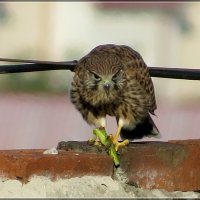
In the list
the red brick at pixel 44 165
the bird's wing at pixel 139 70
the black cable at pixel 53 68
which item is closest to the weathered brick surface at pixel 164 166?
the red brick at pixel 44 165

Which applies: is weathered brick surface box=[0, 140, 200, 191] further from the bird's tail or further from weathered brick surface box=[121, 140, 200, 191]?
the bird's tail

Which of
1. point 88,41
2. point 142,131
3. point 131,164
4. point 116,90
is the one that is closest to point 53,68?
point 131,164

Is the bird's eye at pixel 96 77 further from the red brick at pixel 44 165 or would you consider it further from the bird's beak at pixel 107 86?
the red brick at pixel 44 165

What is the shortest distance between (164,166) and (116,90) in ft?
5.05

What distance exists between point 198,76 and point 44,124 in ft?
24.6

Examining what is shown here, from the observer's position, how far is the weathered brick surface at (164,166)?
3166 millimetres

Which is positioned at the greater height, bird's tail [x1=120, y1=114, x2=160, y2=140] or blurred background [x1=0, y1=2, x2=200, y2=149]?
bird's tail [x1=120, y1=114, x2=160, y2=140]

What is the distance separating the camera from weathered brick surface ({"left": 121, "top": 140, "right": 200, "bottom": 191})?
10.4ft

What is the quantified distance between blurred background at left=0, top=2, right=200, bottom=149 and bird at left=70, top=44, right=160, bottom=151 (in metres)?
6.35

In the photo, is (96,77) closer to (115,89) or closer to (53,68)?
(115,89)

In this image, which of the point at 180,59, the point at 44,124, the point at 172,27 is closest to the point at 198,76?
the point at 44,124

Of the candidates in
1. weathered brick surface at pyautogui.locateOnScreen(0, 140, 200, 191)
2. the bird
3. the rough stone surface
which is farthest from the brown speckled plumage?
the rough stone surface

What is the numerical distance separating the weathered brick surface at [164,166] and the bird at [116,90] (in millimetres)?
1378

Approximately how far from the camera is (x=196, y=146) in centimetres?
333
